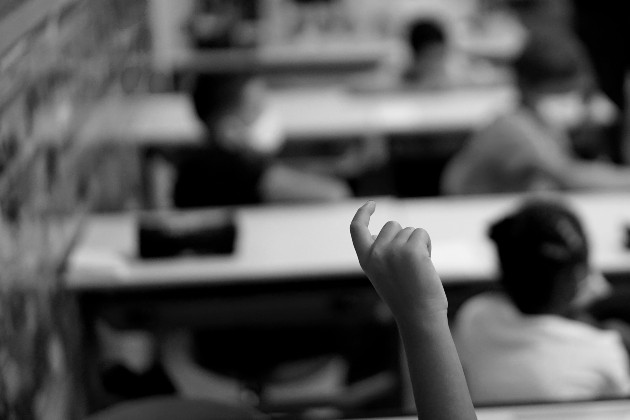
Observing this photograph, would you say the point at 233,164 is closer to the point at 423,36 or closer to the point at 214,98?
the point at 214,98

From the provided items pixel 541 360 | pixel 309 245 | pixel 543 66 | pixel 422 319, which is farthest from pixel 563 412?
pixel 543 66

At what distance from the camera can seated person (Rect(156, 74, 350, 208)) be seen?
2.72m

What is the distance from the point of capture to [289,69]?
219 inches

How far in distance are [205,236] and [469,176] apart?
1021 mm

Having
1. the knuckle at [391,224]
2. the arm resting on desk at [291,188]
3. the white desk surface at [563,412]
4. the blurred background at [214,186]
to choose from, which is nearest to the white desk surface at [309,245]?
the blurred background at [214,186]

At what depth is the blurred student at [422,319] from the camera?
32.5 inches

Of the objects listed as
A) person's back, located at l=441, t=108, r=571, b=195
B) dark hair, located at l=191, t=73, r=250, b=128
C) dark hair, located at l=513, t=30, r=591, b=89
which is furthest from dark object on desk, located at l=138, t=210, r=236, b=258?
dark hair, located at l=513, t=30, r=591, b=89

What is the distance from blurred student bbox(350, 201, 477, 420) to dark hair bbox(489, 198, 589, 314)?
1.05 metres

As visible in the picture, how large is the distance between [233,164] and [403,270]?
76.4 inches

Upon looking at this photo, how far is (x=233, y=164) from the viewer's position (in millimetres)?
2729

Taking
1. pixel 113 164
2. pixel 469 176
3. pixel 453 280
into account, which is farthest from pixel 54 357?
pixel 469 176

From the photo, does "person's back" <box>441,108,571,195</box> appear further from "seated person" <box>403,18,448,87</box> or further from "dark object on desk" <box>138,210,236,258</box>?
"seated person" <box>403,18,448,87</box>

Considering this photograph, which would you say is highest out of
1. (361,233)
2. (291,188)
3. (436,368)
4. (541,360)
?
(361,233)

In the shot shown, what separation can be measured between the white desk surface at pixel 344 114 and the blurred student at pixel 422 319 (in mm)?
2785
